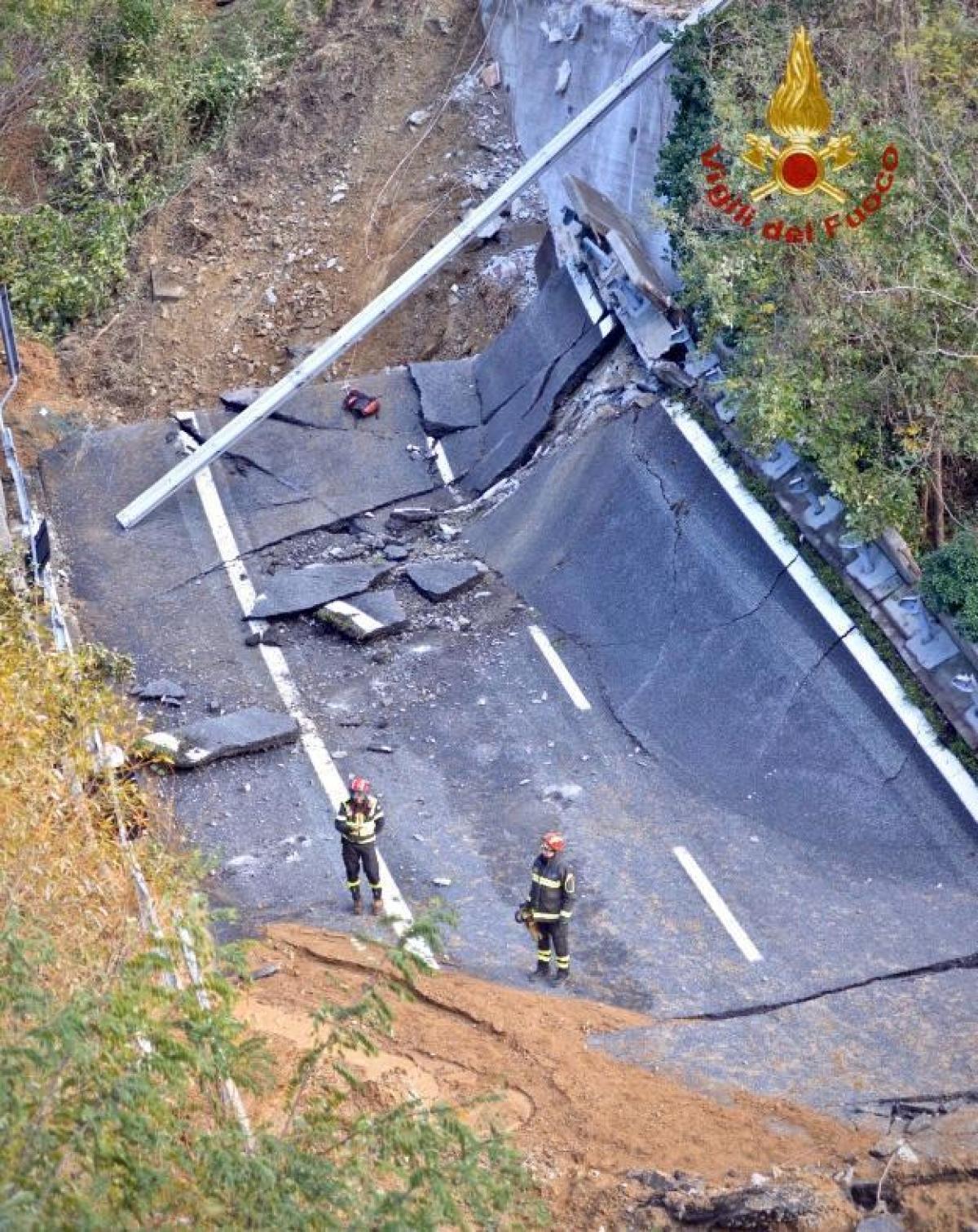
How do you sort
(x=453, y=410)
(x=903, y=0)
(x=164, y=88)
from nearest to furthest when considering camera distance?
(x=903, y=0) < (x=453, y=410) < (x=164, y=88)

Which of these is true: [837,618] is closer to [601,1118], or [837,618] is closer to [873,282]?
[873,282]

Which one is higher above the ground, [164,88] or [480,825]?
[164,88]

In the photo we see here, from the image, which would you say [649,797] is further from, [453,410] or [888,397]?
[453,410]

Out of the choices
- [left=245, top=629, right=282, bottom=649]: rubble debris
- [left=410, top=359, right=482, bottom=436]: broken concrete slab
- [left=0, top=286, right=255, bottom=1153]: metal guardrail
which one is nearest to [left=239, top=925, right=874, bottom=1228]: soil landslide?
[left=0, top=286, right=255, bottom=1153]: metal guardrail

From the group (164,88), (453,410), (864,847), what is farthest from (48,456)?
(864,847)

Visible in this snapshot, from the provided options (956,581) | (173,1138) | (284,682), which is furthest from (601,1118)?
(284,682)

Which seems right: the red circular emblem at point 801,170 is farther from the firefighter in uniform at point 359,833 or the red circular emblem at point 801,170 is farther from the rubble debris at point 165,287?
the rubble debris at point 165,287

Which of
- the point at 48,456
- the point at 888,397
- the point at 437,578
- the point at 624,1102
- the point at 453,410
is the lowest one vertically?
the point at 624,1102

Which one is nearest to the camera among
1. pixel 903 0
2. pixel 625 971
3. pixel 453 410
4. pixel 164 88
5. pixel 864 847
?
pixel 625 971
